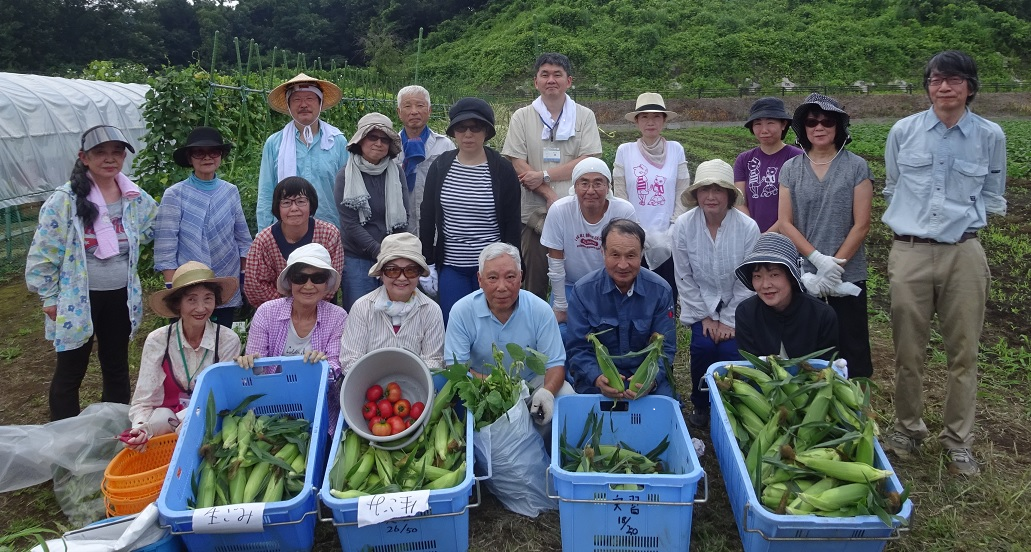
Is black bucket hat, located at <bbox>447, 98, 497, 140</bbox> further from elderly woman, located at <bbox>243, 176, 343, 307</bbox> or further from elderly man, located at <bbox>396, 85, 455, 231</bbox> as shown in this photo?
elderly woman, located at <bbox>243, 176, 343, 307</bbox>

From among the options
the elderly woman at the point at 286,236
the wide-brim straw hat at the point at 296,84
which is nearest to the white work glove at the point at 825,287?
the elderly woman at the point at 286,236

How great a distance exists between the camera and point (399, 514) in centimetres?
265

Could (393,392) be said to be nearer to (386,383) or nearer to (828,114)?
(386,383)

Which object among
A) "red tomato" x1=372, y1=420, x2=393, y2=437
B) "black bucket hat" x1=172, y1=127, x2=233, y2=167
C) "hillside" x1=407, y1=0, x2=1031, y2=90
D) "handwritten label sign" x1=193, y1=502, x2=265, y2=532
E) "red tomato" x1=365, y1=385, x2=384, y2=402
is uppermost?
"hillside" x1=407, y1=0, x2=1031, y2=90

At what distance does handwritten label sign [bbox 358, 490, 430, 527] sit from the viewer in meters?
2.62

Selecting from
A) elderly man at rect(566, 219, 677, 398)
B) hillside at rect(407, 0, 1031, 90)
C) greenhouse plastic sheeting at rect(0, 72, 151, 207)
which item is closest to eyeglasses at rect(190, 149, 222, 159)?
elderly man at rect(566, 219, 677, 398)

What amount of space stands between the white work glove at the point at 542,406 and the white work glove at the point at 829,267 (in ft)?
5.49

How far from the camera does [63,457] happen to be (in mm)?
3410

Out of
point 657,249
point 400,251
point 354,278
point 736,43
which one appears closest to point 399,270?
point 400,251

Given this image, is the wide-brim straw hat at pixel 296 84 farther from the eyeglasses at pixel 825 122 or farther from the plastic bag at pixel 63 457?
the eyeglasses at pixel 825 122

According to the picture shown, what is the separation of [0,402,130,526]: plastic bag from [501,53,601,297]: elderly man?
2.94 meters

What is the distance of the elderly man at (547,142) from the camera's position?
15.1ft

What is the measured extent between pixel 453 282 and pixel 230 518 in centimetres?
209

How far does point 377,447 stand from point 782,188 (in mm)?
2690
